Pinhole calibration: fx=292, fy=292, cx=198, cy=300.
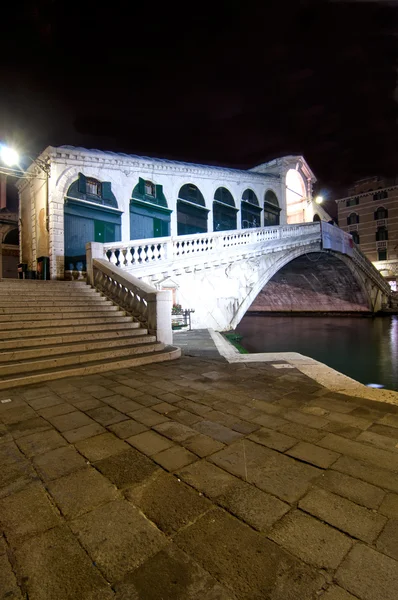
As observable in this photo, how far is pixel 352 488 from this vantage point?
196 cm

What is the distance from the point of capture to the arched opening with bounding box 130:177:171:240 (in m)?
14.6

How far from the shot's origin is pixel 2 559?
4.71 feet

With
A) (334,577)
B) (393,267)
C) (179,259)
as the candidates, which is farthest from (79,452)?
(393,267)

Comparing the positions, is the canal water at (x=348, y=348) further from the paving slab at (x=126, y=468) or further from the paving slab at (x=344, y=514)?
the paving slab at (x=126, y=468)

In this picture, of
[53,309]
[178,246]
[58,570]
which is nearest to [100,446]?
[58,570]

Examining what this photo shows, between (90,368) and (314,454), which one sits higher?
(90,368)

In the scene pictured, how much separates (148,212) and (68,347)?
431 inches

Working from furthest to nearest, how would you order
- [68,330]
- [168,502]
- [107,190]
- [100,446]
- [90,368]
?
[107,190] < [68,330] < [90,368] < [100,446] < [168,502]

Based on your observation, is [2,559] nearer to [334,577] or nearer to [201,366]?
[334,577]

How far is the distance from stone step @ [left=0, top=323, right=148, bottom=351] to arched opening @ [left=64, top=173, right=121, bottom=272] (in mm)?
7171

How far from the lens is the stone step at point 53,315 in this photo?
6273 mm

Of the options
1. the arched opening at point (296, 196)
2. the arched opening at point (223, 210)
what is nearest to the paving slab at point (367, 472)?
the arched opening at point (223, 210)

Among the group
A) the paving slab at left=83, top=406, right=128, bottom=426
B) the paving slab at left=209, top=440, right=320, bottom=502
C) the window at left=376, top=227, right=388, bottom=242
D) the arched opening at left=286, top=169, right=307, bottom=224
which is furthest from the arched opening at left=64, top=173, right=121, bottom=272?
the window at left=376, top=227, right=388, bottom=242

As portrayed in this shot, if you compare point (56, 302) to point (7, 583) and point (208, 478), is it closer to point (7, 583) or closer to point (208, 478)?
point (208, 478)
